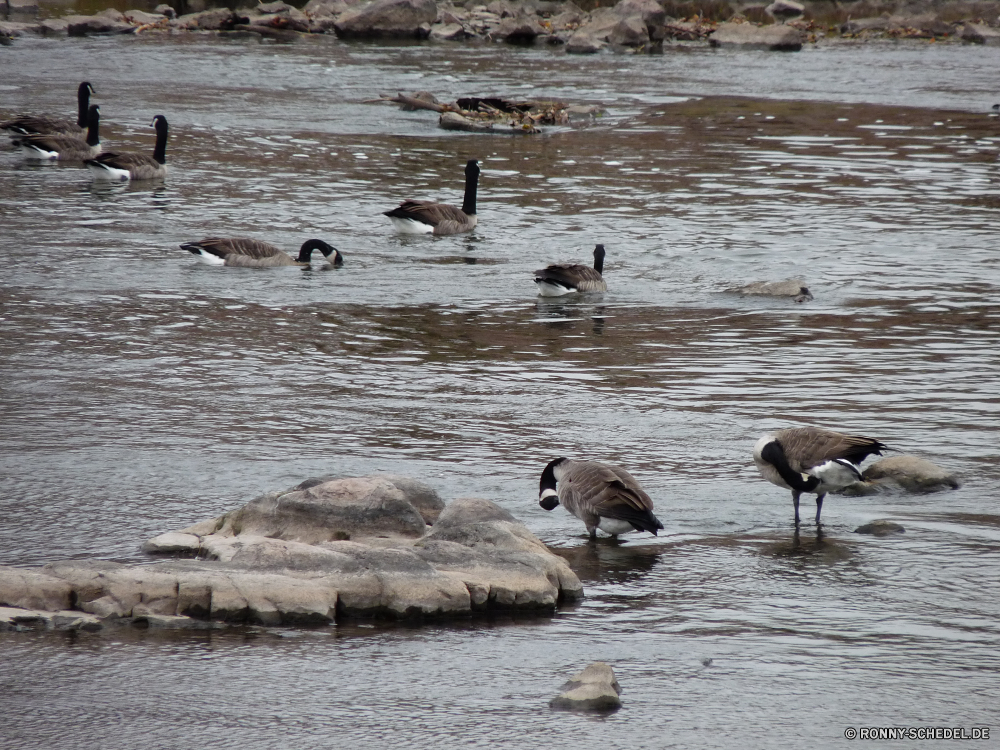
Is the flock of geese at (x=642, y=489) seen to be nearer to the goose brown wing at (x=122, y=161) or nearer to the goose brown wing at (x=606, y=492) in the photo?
the goose brown wing at (x=606, y=492)

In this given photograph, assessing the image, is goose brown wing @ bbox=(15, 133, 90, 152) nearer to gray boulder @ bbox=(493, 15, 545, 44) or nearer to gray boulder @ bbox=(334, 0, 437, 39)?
gray boulder @ bbox=(334, 0, 437, 39)

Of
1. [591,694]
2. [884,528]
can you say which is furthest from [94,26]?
[591,694]

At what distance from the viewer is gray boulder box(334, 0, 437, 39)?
54062 mm

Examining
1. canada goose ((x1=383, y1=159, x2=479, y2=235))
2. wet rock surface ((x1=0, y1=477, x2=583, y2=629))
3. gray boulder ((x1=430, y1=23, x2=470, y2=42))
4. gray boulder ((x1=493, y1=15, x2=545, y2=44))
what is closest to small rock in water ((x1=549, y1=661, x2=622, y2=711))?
wet rock surface ((x1=0, y1=477, x2=583, y2=629))

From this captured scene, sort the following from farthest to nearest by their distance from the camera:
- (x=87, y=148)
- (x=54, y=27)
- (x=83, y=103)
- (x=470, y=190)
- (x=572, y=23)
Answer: (x=572, y=23), (x=54, y=27), (x=83, y=103), (x=87, y=148), (x=470, y=190)

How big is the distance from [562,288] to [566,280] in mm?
169

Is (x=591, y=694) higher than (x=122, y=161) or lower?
lower

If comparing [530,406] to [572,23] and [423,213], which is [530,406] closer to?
[423,213]

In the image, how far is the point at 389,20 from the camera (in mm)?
54719

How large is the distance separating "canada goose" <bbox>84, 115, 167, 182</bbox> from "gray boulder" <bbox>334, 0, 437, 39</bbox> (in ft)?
108

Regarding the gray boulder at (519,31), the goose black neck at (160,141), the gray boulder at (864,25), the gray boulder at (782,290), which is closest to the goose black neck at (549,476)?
the gray boulder at (782,290)

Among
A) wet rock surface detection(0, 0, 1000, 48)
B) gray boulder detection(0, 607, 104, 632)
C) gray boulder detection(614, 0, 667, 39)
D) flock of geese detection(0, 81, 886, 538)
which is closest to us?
gray boulder detection(0, 607, 104, 632)

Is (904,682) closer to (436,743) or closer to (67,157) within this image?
(436,743)

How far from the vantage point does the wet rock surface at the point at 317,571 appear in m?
6.18
